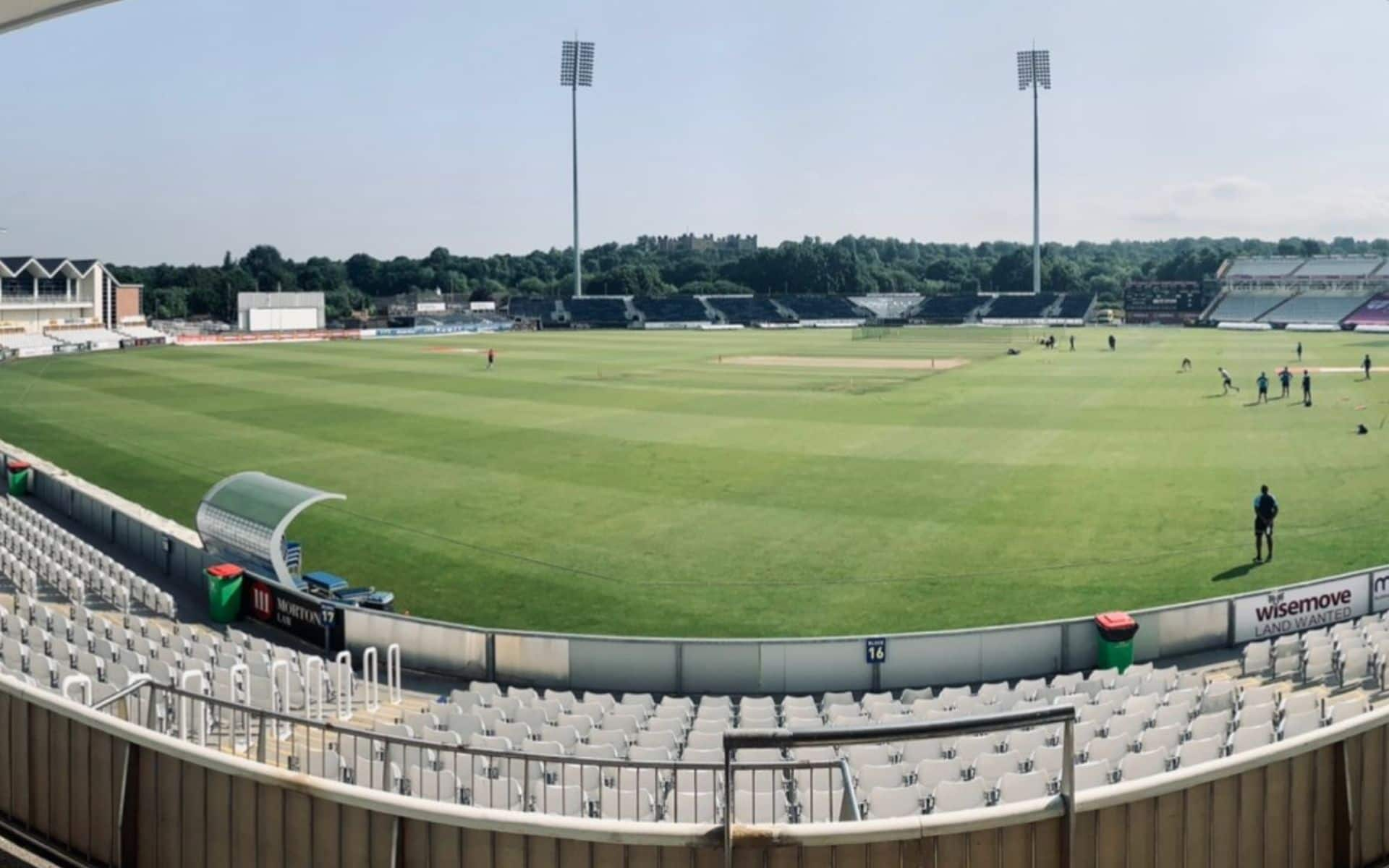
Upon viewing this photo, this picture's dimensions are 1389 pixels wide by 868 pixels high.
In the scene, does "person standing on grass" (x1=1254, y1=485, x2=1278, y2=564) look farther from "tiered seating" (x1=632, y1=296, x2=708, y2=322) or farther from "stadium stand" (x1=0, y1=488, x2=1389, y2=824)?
"tiered seating" (x1=632, y1=296, x2=708, y2=322)

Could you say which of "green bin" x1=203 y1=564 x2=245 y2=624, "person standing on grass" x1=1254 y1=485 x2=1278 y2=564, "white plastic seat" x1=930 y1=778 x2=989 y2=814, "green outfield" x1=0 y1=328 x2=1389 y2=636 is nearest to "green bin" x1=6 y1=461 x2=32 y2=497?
"green outfield" x1=0 y1=328 x2=1389 y2=636

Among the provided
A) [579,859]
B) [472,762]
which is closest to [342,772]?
[472,762]

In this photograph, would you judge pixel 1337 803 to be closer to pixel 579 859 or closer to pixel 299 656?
pixel 579 859

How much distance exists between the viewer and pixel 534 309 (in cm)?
16162

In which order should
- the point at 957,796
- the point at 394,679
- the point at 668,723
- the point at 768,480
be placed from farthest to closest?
the point at 768,480 → the point at 394,679 → the point at 668,723 → the point at 957,796

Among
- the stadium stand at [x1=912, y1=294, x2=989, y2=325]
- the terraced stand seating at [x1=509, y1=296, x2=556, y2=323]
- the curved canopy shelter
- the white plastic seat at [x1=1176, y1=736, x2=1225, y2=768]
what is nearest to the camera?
the white plastic seat at [x1=1176, y1=736, x2=1225, y2=768]

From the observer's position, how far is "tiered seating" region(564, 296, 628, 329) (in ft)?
482

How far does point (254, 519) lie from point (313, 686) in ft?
23.2

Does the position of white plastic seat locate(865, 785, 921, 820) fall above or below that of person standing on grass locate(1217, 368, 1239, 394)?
below

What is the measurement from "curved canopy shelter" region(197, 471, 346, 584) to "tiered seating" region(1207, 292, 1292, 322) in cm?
11517

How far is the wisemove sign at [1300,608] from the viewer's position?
723 inches

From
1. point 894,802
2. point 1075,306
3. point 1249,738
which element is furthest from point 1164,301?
point 894,802

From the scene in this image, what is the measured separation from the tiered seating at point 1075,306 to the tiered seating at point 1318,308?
20.4 meters

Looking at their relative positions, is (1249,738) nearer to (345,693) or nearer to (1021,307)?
(345,693)
